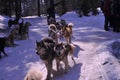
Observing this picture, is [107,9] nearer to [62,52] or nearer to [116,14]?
[116,14]

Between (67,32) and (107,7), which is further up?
(107,7)

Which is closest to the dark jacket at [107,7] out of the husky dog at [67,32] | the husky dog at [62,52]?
the husky dog at [67,32]

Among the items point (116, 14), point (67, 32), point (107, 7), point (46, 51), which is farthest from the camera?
point (116, 14)

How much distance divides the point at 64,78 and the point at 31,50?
492 cm

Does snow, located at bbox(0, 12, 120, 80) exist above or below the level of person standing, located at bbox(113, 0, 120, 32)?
below

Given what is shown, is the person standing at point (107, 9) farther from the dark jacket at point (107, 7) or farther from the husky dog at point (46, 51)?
the husky dog at point (46, 51)

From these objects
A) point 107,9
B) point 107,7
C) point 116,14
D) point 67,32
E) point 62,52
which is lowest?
point 62,52

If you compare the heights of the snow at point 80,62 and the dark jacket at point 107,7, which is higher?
the dark jacket at point 107,7

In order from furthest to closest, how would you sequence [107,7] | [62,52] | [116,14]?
1. [116,14]
2. [107,7]
3. [62,52]

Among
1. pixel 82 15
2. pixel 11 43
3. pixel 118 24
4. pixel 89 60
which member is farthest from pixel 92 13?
pixel 89 60

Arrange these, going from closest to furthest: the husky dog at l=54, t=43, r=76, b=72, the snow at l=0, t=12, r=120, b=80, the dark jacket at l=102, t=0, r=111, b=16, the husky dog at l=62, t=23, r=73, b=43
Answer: the husky dog at l=54, t=43, r=76, b=72 → the snow at l=0, t=12, r=120, b=80 → the husky dog at l=62, t=23, r=73, b=43 → the dark jacket at l=102, t=0, r=111, b=16

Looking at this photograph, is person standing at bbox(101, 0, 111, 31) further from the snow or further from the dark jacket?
the snow

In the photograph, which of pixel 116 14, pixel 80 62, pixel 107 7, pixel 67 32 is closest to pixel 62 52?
pixel 80 62

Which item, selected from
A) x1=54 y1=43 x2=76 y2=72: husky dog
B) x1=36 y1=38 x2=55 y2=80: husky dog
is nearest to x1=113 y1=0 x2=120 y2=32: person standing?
x1=54 y1=43 x2=76 y2=72: husky dog
